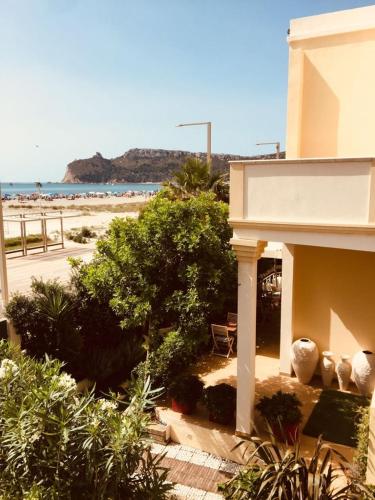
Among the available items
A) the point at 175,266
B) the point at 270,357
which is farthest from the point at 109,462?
the point at 270,357

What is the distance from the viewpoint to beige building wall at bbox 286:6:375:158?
10.0 meters

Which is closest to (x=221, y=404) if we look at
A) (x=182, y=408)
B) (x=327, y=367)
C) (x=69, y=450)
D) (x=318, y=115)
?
(x=182, y=408)

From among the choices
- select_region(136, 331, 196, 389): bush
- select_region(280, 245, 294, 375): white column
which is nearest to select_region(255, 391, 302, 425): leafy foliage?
select_region(136, 331, 196, 389): bush

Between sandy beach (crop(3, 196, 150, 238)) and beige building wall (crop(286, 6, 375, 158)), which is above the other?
beige building wall (crop(286, 6, 375, 158))

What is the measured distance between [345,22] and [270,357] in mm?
9643

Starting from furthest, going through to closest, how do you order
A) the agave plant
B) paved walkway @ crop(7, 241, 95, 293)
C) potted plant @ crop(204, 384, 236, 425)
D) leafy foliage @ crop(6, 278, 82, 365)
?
paved walkway @ crop(7, 241, 95, 293) → leafy foliage @ crop(6, 278, 82, 365) → potted plant @ crop(204, 384, 236, 425) → the agave plant

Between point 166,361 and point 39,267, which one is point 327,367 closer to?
point 166,361

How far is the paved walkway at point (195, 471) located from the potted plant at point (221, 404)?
83cm

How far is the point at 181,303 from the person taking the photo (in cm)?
977

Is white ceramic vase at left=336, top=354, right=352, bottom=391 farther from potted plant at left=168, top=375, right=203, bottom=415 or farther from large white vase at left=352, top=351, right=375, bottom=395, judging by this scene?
potted plant at left=168, top=375, right=203, bottom=415

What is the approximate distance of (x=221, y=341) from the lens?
14.3 m

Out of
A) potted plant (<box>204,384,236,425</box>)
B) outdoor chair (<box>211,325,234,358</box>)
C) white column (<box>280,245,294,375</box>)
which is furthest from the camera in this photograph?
outdoor chair (<box>211,325,234,358</box>)

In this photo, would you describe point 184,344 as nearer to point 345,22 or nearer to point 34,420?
point 34,420

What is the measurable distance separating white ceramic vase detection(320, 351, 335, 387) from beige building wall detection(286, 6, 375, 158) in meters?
5.23
